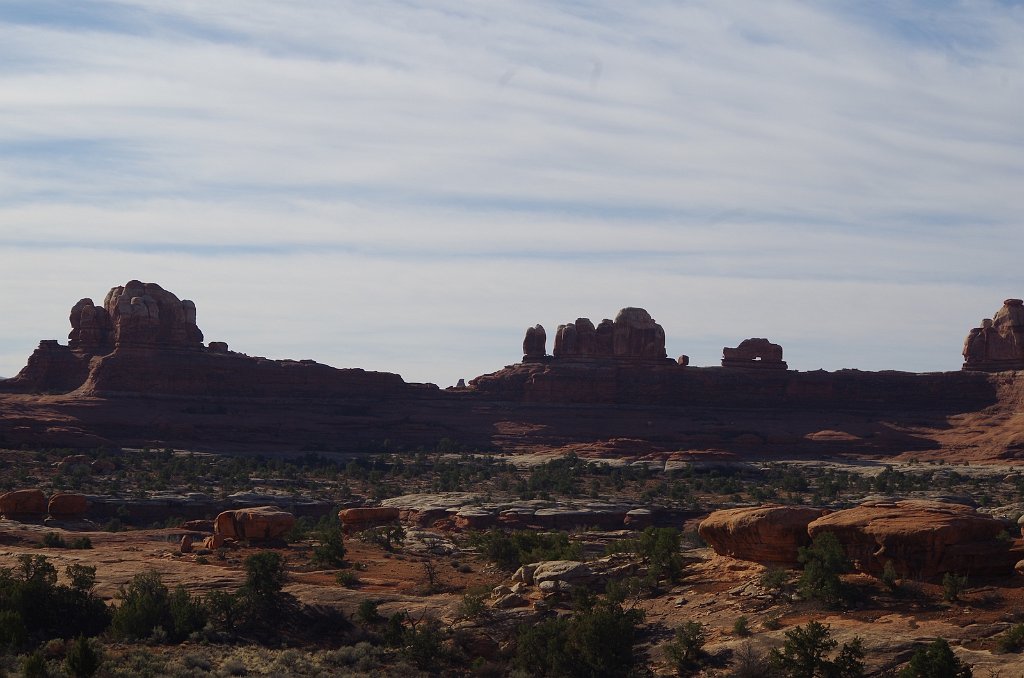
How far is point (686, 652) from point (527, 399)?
69.8 m

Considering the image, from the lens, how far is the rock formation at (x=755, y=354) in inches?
3696

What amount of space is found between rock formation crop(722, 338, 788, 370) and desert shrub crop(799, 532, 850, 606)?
234 feet

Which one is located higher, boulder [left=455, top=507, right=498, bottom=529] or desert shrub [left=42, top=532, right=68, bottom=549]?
desert shrub [left=42, top=532, right=68, bottom=549]

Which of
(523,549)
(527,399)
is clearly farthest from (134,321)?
(523,549)

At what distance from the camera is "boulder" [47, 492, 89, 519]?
41.1 meters

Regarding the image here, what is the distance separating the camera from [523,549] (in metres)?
30.9

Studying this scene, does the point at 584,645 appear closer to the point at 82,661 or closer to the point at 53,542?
the point at 82,661

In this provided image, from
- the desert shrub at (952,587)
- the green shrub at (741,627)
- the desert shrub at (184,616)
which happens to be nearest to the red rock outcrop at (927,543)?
the desert shrub at (952,587)

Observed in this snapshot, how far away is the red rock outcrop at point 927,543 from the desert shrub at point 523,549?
23.8ft

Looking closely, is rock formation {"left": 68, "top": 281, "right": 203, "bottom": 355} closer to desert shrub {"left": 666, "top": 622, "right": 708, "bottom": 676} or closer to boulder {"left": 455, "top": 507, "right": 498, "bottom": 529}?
boulder {"left": 455, "top": 507, "right": 498, "bottom": 529}

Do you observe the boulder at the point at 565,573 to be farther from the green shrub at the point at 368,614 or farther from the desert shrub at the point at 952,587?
the desert shrub at the point at 952,587

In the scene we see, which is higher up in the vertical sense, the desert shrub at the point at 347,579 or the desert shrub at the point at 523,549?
the desert shrub at the point at 523,549

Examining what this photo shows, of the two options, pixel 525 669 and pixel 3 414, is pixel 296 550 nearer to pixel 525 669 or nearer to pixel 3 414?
pixel 525 669

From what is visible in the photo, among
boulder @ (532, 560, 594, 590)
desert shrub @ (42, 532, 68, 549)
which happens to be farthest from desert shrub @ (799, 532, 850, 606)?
desert shrub @ (42, 532, 68, 549)
